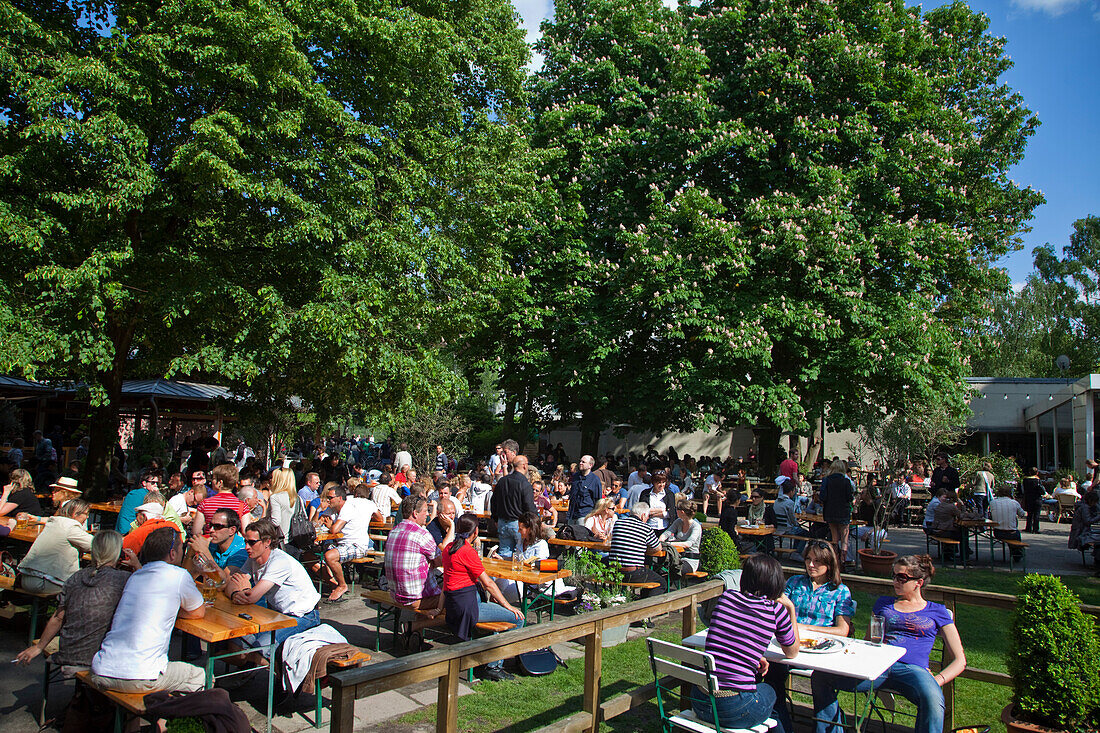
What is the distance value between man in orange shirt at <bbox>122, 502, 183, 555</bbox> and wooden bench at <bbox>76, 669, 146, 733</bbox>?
220 cm

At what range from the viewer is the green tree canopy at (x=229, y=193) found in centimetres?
1091

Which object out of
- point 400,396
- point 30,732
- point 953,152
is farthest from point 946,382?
point 30,732

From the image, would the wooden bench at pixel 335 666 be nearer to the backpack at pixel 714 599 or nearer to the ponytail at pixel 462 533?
the ponytail at pixel 462 533

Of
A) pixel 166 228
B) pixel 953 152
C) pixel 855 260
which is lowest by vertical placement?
pixel 166 228

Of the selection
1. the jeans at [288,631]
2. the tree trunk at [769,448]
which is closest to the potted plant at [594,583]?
the jeans at [288,631]

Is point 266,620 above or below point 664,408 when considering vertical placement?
below

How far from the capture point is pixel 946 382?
59.0 feet

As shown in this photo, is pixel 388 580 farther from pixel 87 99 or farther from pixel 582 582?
pixel 87 99

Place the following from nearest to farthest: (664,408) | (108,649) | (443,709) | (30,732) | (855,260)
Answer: (443,709) < (108,649) < (30,732) < (855,260) < (664,408)

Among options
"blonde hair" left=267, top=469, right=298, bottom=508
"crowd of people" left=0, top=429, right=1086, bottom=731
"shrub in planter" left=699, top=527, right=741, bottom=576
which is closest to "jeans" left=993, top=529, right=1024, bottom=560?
"crowd of people" left=0, top=429, right=1086, bottom=731

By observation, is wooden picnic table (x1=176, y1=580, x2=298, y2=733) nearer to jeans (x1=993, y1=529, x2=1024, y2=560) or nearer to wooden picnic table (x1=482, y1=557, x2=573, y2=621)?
wooden picnic table (x1=482, y1=557, x2=573, y2=621)

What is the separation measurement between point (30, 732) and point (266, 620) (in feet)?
5.46

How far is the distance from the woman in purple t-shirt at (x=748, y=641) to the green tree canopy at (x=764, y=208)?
1275cm

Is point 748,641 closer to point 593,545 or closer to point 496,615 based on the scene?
point 496,615
